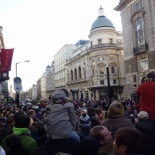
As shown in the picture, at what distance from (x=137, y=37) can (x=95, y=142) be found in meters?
29.3

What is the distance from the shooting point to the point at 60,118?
10.7 feet

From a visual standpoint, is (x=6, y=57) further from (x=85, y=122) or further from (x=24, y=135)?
(x=24, y=135)

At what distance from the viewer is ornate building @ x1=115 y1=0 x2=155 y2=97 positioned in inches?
1094

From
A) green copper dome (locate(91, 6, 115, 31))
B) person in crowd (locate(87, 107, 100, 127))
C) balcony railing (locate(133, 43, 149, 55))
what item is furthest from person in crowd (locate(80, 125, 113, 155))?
green copper dome (locate(91, 6, 115, 31))

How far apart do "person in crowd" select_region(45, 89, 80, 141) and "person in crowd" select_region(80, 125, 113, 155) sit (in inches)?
7.6

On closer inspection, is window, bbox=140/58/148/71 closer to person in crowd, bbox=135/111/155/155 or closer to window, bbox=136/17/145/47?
window, bbox=136/17/145/47

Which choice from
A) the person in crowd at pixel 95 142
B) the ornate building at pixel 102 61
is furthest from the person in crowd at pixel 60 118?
→ the ornate building at pixel 102 61

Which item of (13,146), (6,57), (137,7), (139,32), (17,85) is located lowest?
(13,146)

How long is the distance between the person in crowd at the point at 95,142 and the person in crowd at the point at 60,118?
0.19 m

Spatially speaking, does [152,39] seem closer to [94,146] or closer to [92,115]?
[92,115]

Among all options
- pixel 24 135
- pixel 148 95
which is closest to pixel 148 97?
pixel 148 95

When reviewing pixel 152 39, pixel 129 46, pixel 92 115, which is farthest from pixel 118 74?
pixel 92 115

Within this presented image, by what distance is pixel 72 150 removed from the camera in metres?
3.19

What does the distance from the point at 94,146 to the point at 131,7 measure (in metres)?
31.1
